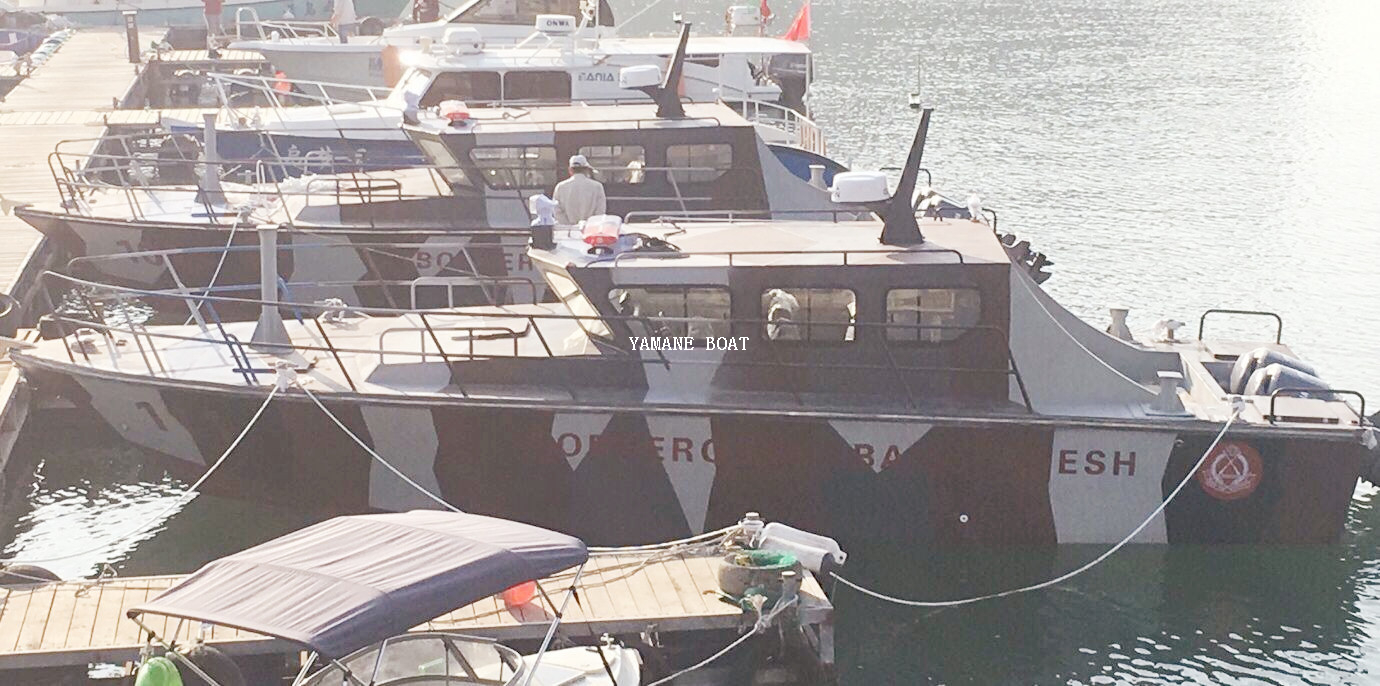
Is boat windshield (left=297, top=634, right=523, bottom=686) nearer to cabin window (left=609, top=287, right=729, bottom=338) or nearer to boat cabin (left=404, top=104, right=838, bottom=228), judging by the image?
cabin window (left=609, top=287, right=729, bottom=338)

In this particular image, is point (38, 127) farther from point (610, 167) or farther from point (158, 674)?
point (158, 674)

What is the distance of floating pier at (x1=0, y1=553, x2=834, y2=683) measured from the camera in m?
11.9

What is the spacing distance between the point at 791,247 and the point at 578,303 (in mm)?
1978

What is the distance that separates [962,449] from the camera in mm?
15008

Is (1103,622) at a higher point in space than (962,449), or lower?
lower

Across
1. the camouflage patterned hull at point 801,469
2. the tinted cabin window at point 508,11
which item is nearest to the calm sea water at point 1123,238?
the camouflage patterned hull at point 801,469

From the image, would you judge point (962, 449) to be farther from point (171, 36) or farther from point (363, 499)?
point (171, 36)

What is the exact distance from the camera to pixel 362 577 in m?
10.2

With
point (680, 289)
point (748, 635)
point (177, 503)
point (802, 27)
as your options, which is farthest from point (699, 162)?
point (802, 27)

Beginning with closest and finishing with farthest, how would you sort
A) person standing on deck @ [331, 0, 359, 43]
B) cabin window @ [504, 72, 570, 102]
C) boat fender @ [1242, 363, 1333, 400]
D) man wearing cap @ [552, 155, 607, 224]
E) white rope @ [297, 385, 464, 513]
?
white rope @ [297, 385, 464, 513]
boat fender @ [1242, 363, 1333, 400]
man wearing cap @ [552, 155, 607, 224]
cabin window @ [504, 72, 570, 102]
person standing on deck @ [331, 0, 359, 43]

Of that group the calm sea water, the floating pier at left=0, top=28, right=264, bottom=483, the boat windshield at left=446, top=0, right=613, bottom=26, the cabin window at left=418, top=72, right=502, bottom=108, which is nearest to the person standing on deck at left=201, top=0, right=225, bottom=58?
the floating pier at left=0, top=28, right=264, bottom=483

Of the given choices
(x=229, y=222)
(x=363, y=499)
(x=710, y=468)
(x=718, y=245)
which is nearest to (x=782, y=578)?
(x=710, y=468)

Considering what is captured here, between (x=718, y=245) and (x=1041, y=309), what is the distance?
2924mm

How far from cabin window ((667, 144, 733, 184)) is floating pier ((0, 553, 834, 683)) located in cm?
918
